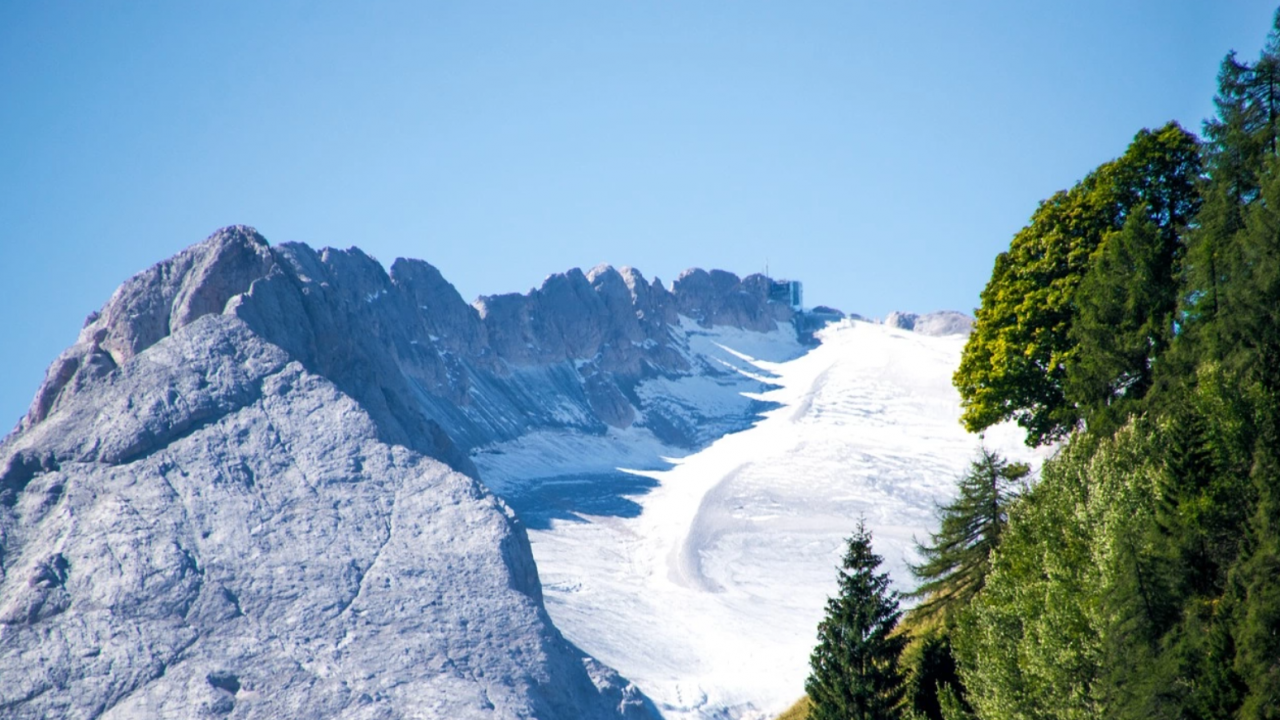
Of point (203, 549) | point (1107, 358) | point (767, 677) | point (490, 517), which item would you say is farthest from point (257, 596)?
point (1107, 358)

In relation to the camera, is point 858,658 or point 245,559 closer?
point 858,658

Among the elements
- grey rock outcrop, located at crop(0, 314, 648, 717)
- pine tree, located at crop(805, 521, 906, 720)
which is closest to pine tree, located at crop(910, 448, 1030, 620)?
pine tree, located at crop(805, 521, 906, 720)

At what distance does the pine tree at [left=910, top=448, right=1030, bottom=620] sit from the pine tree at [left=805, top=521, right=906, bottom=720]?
579 cm

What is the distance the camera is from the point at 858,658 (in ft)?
124

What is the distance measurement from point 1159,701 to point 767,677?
125 m

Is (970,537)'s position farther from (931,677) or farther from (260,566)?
(260,566)

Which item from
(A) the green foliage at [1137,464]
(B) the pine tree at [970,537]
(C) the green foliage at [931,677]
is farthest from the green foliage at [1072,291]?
(C) the green foliage at [931,677]

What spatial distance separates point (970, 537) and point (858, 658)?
956cm

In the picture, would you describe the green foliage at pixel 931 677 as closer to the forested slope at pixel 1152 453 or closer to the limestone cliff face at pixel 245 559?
the forested slope at pixel 1152 453

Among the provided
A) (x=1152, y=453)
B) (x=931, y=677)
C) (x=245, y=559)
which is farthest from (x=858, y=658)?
(x=245, y=559)

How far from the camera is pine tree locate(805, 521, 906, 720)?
37438mm

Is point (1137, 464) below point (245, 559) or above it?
below

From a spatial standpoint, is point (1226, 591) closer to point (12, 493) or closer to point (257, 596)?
point (257, 596)

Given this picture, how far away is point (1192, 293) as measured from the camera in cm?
4247
